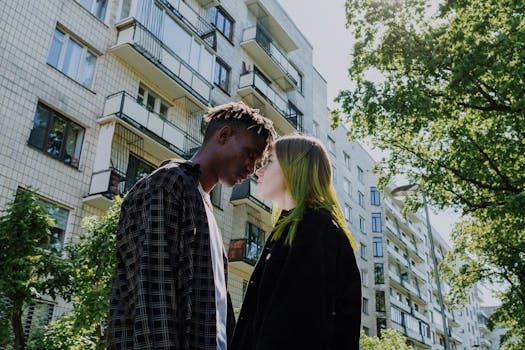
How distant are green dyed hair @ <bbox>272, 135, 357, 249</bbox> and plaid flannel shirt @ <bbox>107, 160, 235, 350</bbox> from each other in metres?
0.51

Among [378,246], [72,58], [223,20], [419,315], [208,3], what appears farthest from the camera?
[419,315]

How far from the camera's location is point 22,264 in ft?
24.6

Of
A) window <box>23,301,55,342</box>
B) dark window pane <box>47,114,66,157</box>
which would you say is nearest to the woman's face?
window <box>23,301,55,342</box>

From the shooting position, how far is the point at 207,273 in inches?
98.7

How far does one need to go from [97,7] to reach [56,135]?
5413 mm

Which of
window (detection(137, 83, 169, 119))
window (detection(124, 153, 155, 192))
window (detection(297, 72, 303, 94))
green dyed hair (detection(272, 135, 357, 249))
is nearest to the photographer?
green dyed hair (detection(272, 135, 357, 249))

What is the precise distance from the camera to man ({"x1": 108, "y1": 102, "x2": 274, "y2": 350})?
2.25 meters

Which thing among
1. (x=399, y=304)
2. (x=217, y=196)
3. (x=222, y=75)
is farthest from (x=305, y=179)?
(x=399, y=304)

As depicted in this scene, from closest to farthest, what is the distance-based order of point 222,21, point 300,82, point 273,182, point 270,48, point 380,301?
point 273,182
point 222,21
point 270,48
point 300,82
point 380,301

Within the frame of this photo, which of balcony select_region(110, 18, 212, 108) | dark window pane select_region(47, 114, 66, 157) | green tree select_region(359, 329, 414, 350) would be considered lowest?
green tree select_region(359, 329, 414, 350)

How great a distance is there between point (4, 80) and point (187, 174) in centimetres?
1192

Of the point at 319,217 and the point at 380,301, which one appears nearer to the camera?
the point at 319,217

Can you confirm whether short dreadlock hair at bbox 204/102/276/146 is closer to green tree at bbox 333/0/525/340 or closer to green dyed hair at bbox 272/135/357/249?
green dyed hair at bbox 272/135/357/249

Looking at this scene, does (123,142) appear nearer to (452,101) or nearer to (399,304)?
(452,101)
